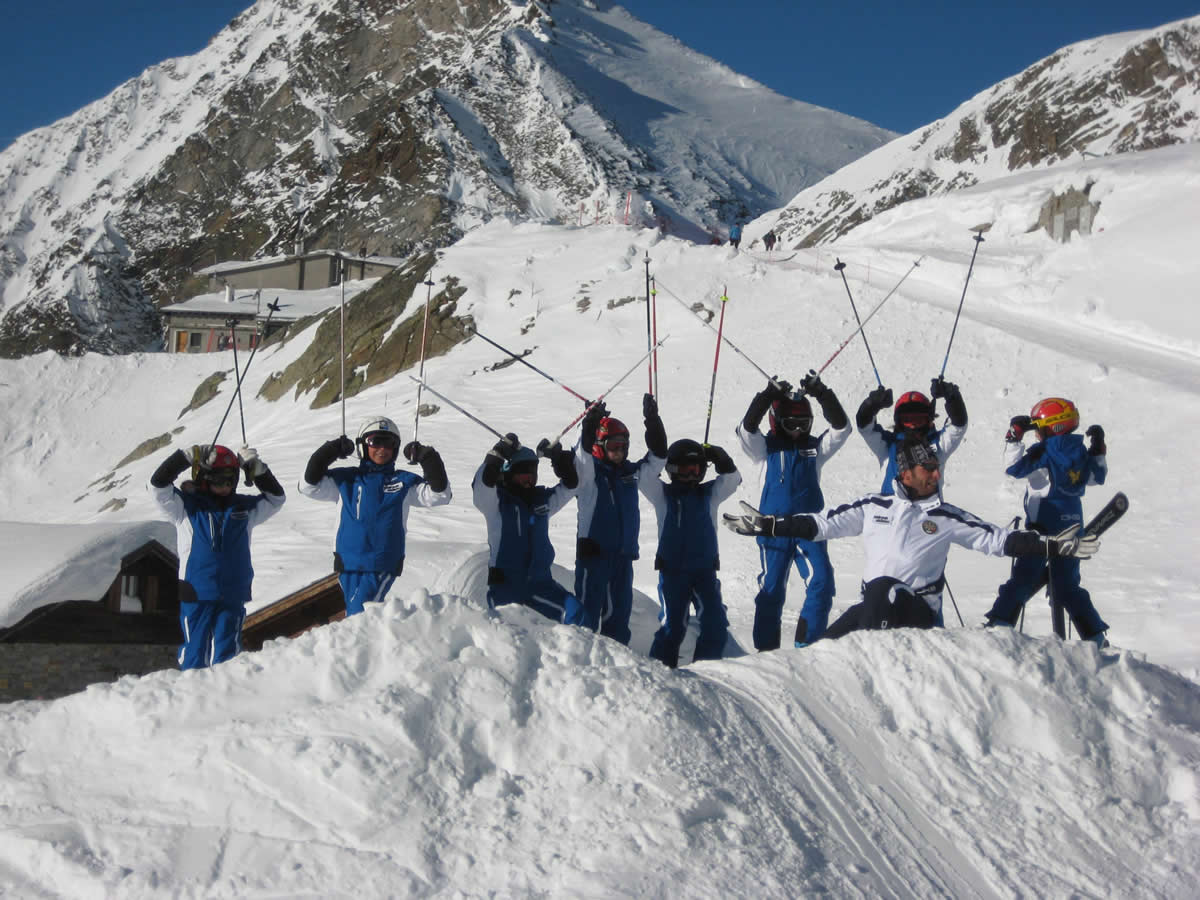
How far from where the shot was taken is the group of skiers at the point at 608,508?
6.44 meters

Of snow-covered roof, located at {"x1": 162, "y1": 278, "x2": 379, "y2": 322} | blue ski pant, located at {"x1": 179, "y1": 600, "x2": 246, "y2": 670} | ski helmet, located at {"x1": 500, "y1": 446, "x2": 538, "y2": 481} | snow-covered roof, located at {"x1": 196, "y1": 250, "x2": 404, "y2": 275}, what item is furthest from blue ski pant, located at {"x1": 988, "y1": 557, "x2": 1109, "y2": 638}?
snow-covered roof, located at {"x1": 196, "y1": 250, "x2": 404, "y2": 275}

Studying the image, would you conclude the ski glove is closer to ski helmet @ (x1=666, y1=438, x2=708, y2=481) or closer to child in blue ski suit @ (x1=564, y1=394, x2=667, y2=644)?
ski helmet @ (x1=666, y1=438, x2=708, y2=481)

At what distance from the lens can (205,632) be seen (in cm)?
644

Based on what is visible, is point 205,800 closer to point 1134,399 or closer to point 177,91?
point 1134,399

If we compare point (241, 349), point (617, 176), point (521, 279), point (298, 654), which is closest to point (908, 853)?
point (298, 654)

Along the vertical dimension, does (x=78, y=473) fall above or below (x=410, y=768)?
below

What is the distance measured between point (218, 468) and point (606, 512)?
7.74 ft

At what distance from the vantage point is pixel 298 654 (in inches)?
161

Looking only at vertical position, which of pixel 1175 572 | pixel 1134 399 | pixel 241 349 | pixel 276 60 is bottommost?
pixel 241 349

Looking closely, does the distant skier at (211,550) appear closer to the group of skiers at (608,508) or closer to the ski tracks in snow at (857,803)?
the group of skiers at (608,508)

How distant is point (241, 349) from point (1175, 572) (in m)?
42.9

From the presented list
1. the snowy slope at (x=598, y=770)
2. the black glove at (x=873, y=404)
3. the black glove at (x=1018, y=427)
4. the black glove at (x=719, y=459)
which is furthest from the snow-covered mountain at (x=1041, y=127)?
the snowy slope at (x=598, y=770)

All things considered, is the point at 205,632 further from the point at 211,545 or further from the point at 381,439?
the point at 381,439

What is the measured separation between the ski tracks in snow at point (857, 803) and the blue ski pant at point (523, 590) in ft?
6.67
